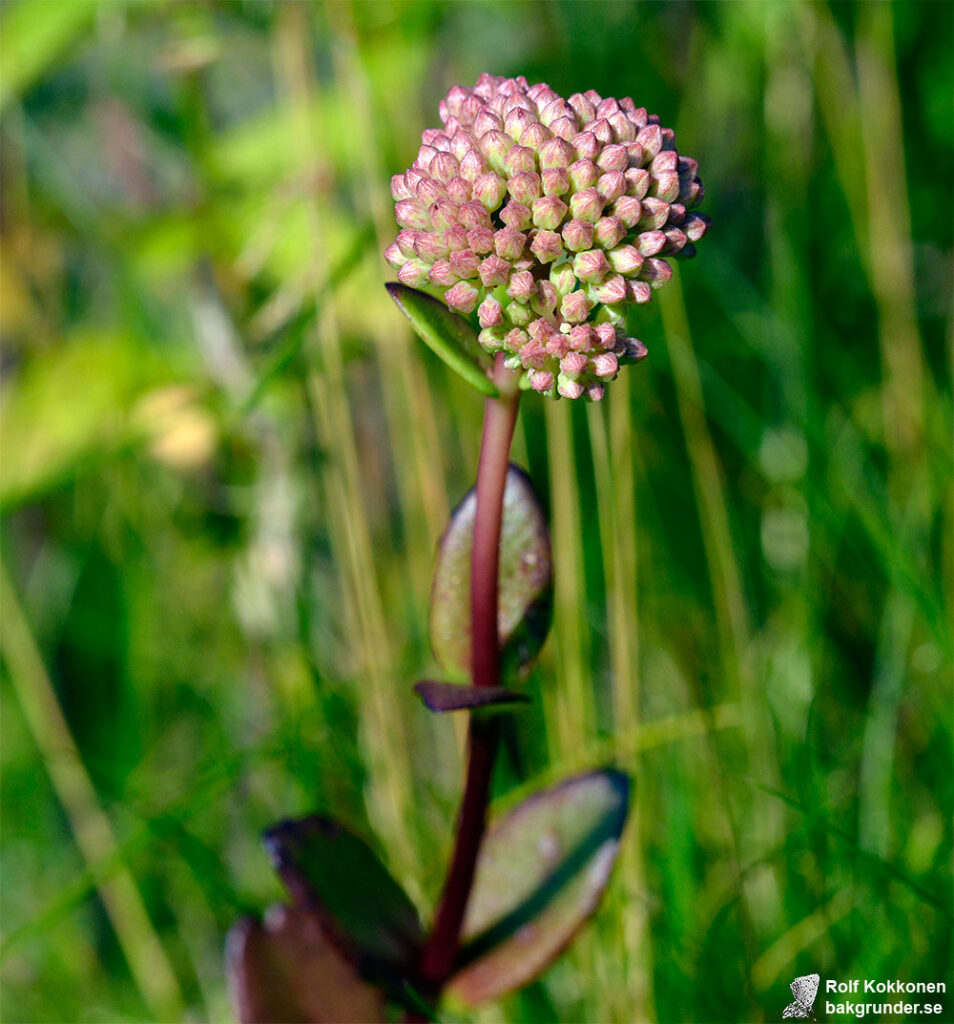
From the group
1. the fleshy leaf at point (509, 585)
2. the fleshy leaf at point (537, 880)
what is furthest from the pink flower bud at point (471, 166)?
the fleshy leaf at point (537, 880)

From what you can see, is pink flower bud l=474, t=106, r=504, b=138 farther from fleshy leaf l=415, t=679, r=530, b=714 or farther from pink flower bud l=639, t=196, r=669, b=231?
fleshy leaf l=415, t=679, r=530, b=714

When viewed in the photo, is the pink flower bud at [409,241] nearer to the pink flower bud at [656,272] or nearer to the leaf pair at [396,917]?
the pink flower bud at [656,272]

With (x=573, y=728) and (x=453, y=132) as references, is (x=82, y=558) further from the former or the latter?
(x=453, y=132)

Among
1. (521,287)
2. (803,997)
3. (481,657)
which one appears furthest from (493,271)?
(803,997)

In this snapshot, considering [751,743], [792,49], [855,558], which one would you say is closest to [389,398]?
[751,743]

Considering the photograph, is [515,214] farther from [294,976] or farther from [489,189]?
[294,976]

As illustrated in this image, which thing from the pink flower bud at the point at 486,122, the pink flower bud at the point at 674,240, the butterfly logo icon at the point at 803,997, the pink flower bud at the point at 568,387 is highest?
the pink flower bud at the point at 486,122

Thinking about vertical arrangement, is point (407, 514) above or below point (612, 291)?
below
